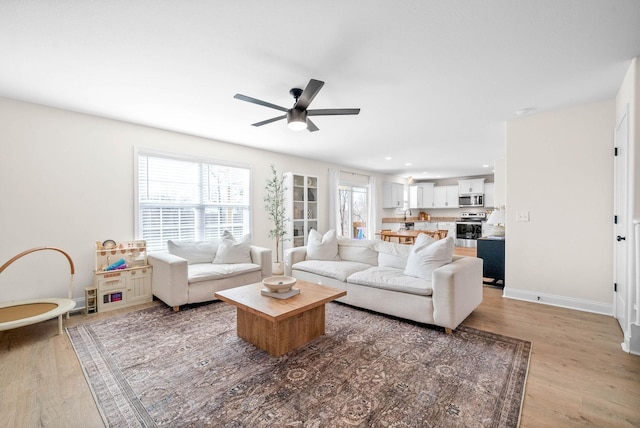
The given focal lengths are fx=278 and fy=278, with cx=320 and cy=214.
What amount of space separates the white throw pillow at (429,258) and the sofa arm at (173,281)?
2628 mm

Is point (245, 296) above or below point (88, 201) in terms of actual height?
below

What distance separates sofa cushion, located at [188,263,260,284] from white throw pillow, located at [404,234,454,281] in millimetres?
2186

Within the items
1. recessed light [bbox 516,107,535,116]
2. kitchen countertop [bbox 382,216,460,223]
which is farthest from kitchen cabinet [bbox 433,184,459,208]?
recessed light [bbox 516,107,535,116]

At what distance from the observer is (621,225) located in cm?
277

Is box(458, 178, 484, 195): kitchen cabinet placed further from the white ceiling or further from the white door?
the white door

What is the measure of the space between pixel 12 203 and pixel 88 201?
64 cm

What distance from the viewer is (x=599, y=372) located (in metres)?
2.04

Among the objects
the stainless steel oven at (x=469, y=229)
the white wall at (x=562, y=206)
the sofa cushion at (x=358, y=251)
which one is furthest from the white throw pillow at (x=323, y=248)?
the stainless steel oven at (x=469, y=229)

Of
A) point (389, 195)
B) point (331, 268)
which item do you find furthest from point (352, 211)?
point (331, 268)

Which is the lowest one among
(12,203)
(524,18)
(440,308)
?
(440,308)

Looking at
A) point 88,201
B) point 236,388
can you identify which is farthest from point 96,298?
point 236,388

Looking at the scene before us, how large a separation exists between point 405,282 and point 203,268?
8.52 ft

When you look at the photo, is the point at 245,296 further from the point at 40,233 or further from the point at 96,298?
the point at 40,233

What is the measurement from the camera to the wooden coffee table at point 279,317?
2.24 m
